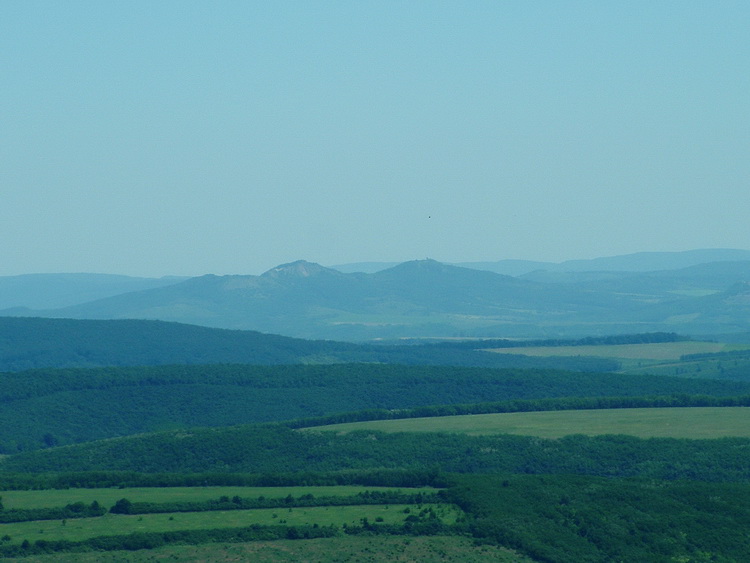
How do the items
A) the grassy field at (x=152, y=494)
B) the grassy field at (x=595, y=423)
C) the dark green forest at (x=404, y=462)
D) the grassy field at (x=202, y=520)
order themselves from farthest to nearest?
the grassy field at (x=595, y=423) → the grassy field at (x=152, y=494) → the dark green forest at (x=404, y=462) → the grassy field at (x=202, y=520)

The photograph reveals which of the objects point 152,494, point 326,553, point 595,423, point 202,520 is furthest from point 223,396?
point 326,553

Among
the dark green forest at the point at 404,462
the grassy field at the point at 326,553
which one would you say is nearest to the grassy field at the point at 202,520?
the dark green forest at the point at 404,462

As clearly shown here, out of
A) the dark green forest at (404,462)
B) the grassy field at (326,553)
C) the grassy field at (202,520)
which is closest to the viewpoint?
the grassy field at (326,553)

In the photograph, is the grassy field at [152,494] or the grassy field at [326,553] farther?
the grassy field at [152,494]

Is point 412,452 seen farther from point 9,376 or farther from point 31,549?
point 9,376

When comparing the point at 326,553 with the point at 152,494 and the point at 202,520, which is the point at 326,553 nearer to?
the point at 202,520

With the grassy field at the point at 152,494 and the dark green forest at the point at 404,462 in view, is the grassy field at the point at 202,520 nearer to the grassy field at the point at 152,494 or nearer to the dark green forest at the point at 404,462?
the dark green forest at the point at 404,462

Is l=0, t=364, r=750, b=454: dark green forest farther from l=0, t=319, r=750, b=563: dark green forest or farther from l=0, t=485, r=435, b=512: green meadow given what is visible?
l=0, t=485, r=435, b=512: green meadow
